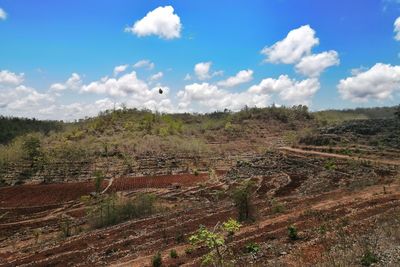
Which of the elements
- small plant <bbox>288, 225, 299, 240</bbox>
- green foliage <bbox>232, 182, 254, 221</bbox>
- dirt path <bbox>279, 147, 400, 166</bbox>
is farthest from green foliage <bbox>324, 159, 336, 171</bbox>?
small plant <bbox>288, 225, 299, 240</bbox>

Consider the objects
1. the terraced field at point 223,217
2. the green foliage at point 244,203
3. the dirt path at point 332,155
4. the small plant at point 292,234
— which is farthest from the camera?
the dirt path at point 332,155

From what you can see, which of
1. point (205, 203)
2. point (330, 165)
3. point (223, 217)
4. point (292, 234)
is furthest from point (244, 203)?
point (330, 165)

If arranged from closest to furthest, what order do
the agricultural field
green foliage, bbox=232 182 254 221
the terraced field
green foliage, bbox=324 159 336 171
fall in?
the agricultural field, the terraced field, green foliage, bbox=232 182 254 221, green foliage, bbox=324 159 336 171

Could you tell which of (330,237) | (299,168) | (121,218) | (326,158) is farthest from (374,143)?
(330,237)

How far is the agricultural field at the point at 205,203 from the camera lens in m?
17.6

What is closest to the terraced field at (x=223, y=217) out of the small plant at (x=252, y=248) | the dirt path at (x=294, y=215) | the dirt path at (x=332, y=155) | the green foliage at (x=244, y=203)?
the dirt path at (x=294, y=215)

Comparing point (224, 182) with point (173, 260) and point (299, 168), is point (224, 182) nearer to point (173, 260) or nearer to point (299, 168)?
point (299, 168)

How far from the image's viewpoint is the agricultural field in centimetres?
1761

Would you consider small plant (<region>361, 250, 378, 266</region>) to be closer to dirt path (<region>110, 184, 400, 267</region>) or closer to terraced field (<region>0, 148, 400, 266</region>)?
terraced field (<region>0, 148, 400, 266</region>)

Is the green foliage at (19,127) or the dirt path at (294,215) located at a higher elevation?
the green foliage at (19,127)

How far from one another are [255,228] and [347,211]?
20.2ft

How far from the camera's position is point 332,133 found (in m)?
73.4

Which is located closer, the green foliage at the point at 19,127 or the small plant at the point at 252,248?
the small plant at the point at 252,248

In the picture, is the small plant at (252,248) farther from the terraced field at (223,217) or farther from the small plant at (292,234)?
the small plant at (292,234)
